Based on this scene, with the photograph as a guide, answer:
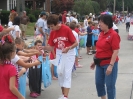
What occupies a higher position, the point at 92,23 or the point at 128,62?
the point at 92,23

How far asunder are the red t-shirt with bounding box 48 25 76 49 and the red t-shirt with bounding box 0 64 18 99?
110 inches

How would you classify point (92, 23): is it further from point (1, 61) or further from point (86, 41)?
point (1, 61)

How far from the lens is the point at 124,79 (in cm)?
905

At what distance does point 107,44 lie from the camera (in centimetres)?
549

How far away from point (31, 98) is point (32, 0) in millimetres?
41152

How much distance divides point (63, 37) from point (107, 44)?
137 centimetres

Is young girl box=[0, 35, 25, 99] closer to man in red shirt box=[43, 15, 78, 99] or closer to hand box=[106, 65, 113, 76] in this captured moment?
hand box=[106, 65, 113, 76]

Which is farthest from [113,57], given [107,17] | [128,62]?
[128,62]

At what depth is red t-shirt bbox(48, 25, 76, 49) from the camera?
6617mm

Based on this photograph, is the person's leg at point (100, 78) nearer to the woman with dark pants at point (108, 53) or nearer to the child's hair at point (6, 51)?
the woman with dark pants at point (108, 53)

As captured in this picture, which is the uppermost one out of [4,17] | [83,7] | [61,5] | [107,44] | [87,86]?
[61,5]

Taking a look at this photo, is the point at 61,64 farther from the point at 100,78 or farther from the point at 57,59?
the point at 100,78

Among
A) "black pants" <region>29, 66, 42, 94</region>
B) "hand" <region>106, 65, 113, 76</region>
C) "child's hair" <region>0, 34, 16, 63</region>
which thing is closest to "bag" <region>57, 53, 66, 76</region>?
"black pants" <region>29, 66, 42, 94</region>

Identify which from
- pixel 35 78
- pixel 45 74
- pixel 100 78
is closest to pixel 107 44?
pixel 100 78
